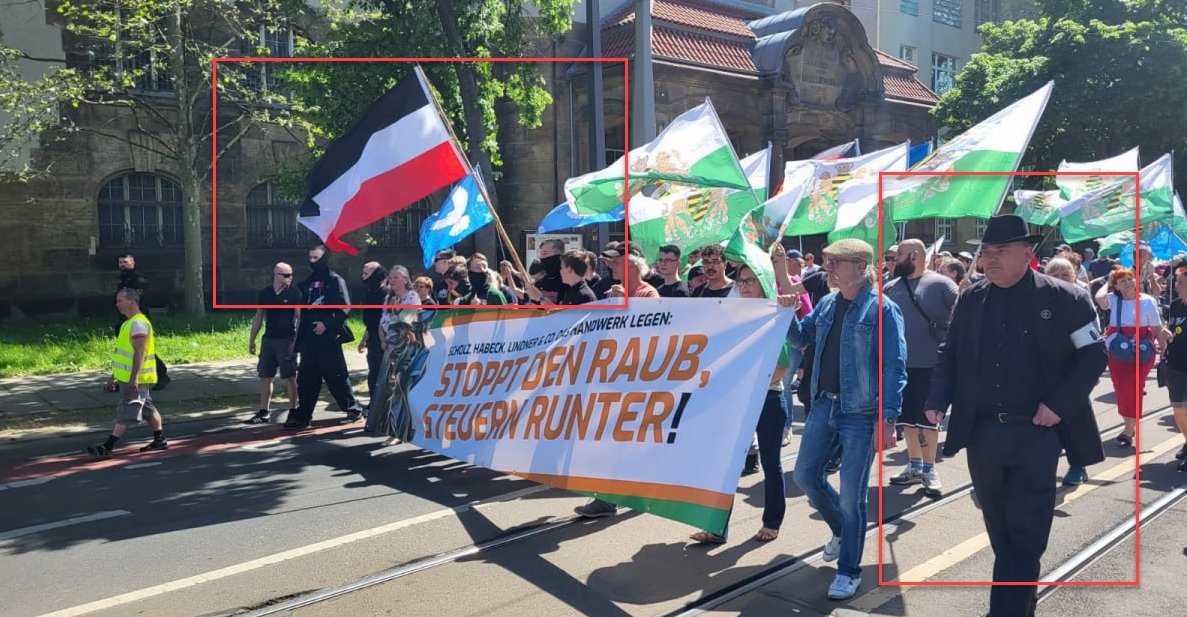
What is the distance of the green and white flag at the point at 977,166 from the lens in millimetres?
6809

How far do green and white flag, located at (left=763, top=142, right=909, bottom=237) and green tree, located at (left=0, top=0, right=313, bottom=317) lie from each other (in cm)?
914

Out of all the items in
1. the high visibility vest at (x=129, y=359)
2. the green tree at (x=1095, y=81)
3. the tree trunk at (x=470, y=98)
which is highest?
the green tree at (x=1095, y=81)

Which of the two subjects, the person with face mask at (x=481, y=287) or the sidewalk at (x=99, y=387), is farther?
the sidewalk at (x=99, y=387)

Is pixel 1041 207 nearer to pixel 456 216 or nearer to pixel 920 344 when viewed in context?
pixel 920 344

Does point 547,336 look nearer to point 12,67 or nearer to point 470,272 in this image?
point 470,272

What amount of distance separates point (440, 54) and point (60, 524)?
8203 millimetres

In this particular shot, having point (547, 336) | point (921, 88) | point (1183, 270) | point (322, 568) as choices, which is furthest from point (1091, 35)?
point (322, 568)

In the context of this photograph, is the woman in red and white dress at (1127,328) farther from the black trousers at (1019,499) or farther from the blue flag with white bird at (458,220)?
the blue flag with white bird at (458,220)

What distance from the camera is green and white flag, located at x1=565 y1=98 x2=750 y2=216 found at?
7.12m

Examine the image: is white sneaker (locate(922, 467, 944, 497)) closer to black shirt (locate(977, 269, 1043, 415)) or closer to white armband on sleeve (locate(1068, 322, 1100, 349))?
black shirt (locate(977, 269, 1043, 415))

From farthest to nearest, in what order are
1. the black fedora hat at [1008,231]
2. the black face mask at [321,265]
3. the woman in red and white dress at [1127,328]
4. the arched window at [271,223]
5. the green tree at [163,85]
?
the arched window at [271,223]
the green tree at [163,85]
the black face mask at [321,265]
the woman in red and white dress at [1127,328]
the black fedora hat at [1008,231]

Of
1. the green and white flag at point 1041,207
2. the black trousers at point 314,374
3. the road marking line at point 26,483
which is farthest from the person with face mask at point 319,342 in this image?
the green and white flag at point 1041,207

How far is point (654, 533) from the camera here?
19.0 ft

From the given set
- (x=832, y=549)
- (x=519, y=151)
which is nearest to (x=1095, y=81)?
(x=519, y=151)
